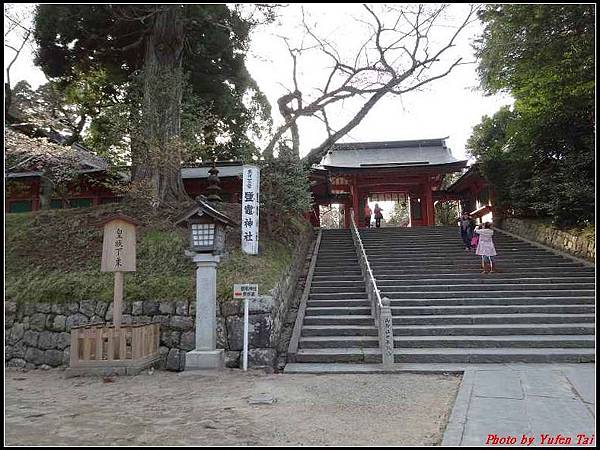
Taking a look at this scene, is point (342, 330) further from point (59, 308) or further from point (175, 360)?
point (59, 308)

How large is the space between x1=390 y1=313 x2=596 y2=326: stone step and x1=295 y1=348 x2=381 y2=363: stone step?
144 centimetres

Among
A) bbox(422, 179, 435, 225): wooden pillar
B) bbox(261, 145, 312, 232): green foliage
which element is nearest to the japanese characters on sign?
bbox(261, 145, 312, 232): green foliage

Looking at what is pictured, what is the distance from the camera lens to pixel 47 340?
793 cm

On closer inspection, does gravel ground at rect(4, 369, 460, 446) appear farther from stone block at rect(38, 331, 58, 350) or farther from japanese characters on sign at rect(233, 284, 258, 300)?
japanese characters on sign at rect(233, 284, 258, 300)

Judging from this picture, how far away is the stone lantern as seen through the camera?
23.2 ft

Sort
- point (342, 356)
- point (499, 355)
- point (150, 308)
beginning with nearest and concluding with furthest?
point (499, 355) < point (342, 356) < point (150, 308)

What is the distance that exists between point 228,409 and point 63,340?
15.5ft

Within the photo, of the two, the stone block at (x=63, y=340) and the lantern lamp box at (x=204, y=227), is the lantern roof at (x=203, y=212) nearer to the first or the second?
the lantern lamp box at (x=204, y=227)

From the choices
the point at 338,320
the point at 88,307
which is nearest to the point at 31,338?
the point at 88,307

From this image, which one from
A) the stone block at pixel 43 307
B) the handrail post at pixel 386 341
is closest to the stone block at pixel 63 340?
the stone block at pixel 43 307

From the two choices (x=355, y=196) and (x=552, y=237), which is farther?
(x=355, y=196)

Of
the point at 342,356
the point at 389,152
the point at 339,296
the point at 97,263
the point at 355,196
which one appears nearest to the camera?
the point at 342,356

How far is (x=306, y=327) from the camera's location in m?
8.60

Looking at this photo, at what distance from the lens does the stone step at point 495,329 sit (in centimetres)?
788
